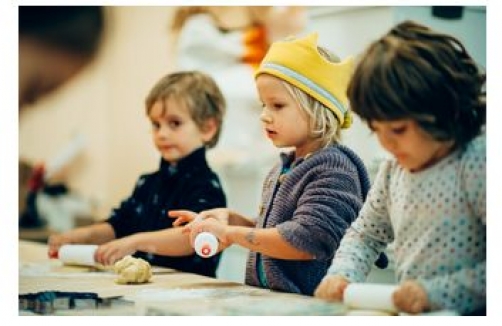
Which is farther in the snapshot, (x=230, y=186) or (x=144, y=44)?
(x=144, y=44)

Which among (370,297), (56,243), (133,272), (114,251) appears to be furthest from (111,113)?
(370,297)

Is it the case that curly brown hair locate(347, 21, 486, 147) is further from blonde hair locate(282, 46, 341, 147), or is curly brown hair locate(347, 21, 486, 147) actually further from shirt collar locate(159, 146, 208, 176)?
shirt collar locate(159, 146, 208, 176)

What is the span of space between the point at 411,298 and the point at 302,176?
0.24 metres

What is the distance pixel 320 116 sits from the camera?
93cm

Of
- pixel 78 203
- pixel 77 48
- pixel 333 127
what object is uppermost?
pixel 77 48

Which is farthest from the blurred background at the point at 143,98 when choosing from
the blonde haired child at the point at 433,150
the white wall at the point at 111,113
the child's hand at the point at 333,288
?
the child's hand at the point at 333,288

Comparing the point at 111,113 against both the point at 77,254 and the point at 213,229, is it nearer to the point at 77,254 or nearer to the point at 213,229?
the point at 77,254

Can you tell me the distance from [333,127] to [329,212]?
0.13 m

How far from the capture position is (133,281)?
962 millimetres
